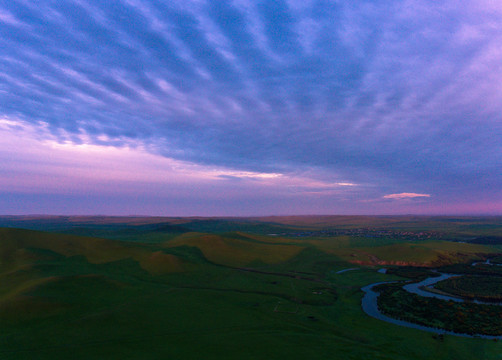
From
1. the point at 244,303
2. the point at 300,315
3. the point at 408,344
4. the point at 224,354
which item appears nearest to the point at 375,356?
the point at 408,344

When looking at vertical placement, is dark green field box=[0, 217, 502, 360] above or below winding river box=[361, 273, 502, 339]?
above

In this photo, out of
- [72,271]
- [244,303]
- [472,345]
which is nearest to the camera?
[472,345]

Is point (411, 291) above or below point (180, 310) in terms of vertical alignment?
below

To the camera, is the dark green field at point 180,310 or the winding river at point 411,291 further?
the winding river at point 411,291

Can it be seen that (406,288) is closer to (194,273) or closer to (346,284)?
(346,284)

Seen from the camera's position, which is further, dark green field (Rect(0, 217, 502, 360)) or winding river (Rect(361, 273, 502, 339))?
winding river (Rect(361, 273, 502, 339))

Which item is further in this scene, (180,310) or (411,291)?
(411,291)

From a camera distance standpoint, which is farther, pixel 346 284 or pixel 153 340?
pixel 346 284

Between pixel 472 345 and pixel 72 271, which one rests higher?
pixel 72 271

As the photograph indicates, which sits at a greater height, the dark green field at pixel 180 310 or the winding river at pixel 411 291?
the dark green field at pixel 180 310

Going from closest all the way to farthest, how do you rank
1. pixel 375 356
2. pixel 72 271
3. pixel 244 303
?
pixel 375 356, pixel 244 303, pixel 72 271
